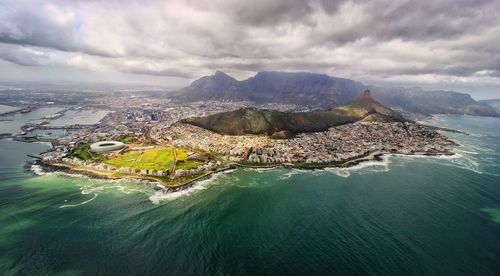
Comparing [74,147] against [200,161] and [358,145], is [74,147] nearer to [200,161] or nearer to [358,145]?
[200,161]

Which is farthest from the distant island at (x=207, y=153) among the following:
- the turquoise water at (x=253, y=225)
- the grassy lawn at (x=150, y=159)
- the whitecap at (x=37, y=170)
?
the turquoise water at (x=253, y=225)

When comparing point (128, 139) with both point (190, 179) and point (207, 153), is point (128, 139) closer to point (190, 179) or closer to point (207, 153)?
point (207, 153)

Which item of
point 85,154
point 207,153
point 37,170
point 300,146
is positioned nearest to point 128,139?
point 85,154

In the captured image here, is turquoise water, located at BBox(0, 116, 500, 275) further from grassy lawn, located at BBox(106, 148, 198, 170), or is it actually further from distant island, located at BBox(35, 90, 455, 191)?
grassy lawn, located at BBox(106, 148, 198, 170)

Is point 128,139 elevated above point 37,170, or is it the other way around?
point 128,139

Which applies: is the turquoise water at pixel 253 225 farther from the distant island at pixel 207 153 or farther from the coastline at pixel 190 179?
the distant island at pixel 207 153

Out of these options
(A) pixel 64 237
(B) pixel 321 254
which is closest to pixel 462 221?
(B) pixel 321 254

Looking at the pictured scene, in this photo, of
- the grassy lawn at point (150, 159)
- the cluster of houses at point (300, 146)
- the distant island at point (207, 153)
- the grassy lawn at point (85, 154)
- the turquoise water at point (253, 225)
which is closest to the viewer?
the turquoise water at point (253, 225)
